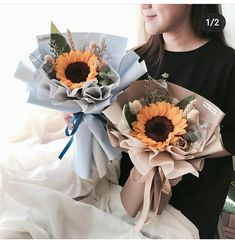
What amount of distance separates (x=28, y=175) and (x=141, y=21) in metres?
0.69

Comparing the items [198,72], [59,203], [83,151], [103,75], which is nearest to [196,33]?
[198,72]

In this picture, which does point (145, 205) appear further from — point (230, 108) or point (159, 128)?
point (230, 108)

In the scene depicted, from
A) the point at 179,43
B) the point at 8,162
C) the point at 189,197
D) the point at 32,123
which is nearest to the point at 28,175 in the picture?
the point at 8,162

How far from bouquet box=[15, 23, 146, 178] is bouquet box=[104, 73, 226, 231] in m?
0.05

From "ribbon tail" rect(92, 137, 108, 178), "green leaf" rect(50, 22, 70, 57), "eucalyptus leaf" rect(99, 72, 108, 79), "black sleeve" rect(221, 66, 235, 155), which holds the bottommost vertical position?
"ribbon tail" rect(92, 137, 108, 178)

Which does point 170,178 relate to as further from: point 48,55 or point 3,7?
point 3,7

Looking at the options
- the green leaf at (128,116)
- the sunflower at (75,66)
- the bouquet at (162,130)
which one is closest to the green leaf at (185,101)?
the bouquet at (162,130)

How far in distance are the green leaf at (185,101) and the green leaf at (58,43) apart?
32 cm

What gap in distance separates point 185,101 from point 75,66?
0.95 feet

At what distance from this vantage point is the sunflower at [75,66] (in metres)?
0.92

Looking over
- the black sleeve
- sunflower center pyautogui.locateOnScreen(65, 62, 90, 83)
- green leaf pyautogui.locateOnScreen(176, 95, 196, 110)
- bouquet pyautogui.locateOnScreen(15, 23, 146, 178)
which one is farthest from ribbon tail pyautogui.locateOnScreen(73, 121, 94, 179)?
the black sleeve

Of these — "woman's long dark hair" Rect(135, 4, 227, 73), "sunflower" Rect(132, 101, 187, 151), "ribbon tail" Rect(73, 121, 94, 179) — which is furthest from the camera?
"woman's long dark hair" Rect(135, 4, 227, 73)

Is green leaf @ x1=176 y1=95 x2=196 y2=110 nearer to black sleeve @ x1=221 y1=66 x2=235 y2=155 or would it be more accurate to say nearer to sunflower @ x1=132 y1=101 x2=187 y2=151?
sunflower @ x1=132 y1=101 x2=187 y2=151

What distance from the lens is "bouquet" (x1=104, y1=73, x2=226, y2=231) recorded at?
854 mm
